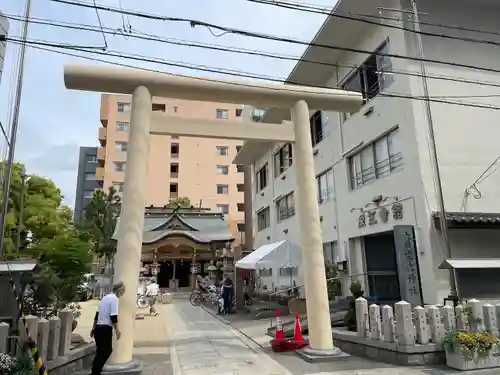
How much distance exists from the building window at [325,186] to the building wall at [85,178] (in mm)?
56561

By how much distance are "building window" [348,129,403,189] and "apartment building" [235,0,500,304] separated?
0.04m

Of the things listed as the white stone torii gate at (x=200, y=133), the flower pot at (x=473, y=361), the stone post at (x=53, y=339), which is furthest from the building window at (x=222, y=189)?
the flower pot at (x=473, y=361)

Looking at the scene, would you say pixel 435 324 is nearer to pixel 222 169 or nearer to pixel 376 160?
pixel 376 160

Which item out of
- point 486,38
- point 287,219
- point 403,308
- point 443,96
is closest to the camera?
point 403,308

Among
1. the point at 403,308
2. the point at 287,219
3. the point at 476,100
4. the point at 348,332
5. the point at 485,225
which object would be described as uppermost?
the point at 476,100

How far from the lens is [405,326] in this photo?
776 centimetres

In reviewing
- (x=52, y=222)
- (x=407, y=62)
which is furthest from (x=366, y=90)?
(x=52, y=222)

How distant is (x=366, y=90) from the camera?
14641 mm

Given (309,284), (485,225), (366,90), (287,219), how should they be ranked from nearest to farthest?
1. (309,284)
2. (485,225)
3. (366,90)
4. (287,219)

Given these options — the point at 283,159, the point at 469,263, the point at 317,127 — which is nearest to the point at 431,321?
the point at 469,263

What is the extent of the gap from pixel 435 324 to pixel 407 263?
315 centimetres

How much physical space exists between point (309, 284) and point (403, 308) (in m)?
2.01

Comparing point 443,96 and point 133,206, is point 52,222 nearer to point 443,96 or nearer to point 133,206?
point 133,206

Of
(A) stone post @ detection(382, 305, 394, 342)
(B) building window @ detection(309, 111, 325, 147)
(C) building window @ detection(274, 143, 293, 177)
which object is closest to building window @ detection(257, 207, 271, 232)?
(C) building window @ detection(274, 143, 293, 177)
